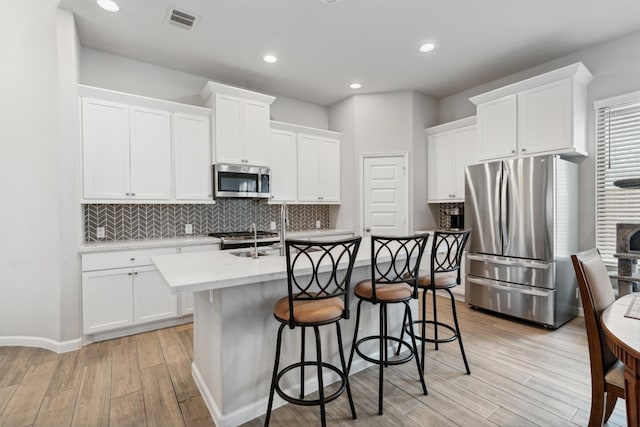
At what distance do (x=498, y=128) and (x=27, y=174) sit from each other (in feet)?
16.7

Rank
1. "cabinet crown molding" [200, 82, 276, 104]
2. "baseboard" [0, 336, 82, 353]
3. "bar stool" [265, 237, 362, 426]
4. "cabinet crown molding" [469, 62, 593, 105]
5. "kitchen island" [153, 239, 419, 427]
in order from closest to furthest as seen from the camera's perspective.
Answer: "bar stool" [265, 237, 362, 426] < "kitchen island" [153, 239, 419, 427] < "baseboard" [0, 336, 82, 353] < "cabinet crown molding" [469, 62, 593, 105] < "cabinet crown molding" [200, 82, 276, 104]

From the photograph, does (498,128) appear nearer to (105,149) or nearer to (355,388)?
(355,388)

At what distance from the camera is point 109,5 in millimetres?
2725

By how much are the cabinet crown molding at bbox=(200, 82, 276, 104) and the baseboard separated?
3011 millimetres

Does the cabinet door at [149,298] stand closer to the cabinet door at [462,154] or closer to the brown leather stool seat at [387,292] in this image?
the brown leather stool seat at [387,292]

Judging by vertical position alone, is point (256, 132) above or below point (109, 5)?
below

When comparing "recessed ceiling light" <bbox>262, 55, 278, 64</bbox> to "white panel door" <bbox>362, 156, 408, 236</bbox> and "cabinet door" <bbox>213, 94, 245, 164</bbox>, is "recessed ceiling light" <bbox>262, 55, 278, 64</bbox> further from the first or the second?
"white panel door" <bbox>362, 156, 408, 236</bbox>

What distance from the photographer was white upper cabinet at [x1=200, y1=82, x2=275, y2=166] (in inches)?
149

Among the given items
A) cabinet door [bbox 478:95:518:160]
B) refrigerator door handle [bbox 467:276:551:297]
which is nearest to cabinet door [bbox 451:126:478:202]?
cabinet door [bbox 478:95:518:160]

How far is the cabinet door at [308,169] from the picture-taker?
4738mm

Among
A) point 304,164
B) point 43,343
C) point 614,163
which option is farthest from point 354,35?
point 43,343

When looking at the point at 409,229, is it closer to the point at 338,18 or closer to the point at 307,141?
the point at 307,141

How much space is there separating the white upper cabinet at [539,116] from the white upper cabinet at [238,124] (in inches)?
113

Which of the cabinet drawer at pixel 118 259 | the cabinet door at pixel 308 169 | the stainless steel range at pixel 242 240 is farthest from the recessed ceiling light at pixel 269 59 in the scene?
the cabinet drawer at pixel 118 259
